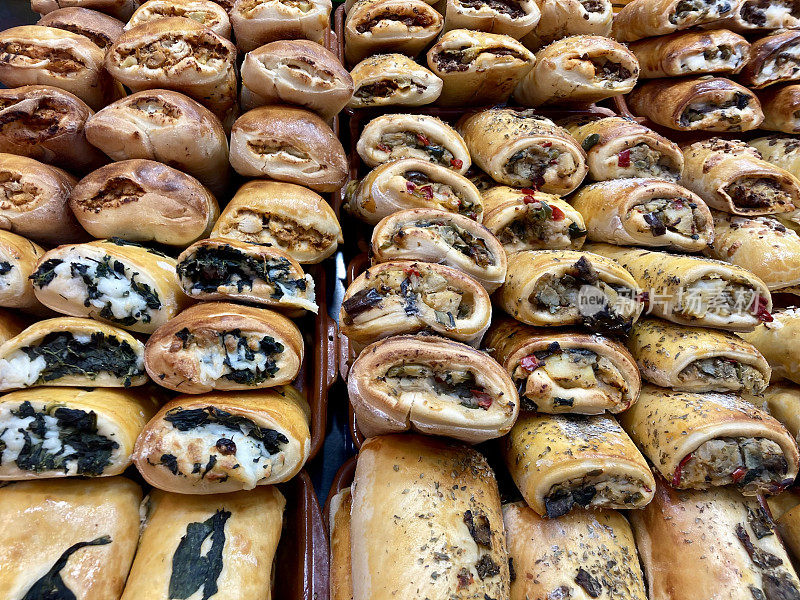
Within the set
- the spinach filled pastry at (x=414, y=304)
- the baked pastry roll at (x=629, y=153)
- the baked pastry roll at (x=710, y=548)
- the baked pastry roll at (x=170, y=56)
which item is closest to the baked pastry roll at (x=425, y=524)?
the spinach filled pastry at (x=414, y=304)

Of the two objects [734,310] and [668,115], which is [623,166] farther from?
[734,310]

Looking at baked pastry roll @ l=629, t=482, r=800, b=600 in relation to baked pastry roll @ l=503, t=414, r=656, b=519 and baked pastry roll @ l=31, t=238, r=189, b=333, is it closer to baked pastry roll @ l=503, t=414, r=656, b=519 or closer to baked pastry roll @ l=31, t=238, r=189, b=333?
baked pastry roll @ l=503, t=414, r=656, b=519

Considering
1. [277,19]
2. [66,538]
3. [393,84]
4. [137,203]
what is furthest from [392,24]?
[66,538]

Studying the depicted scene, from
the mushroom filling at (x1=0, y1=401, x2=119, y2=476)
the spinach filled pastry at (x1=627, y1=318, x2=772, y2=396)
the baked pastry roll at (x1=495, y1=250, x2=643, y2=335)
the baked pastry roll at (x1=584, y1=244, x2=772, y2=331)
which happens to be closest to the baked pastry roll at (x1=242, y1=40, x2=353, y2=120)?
the baked pastry roll at (x1=495, y1=250, x2=643, y2=335)

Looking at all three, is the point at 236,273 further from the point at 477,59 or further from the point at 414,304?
the point at 477,59

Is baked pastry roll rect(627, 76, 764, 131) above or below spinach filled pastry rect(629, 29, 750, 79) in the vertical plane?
below
